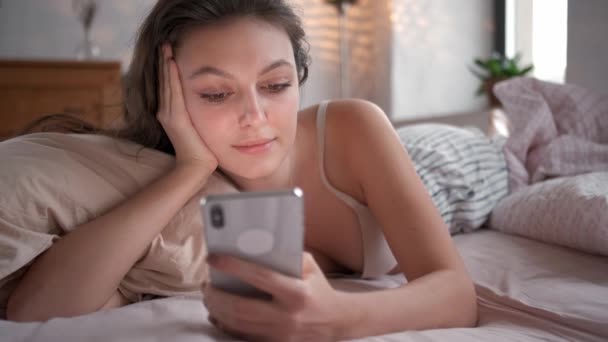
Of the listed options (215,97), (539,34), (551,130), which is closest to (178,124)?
(215,97)

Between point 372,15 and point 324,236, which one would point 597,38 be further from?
point 372,15

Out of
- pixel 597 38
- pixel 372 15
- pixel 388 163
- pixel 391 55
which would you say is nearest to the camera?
pixel 388 163

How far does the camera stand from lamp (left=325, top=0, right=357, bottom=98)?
4223 millimetres

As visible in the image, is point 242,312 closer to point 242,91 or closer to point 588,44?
point 242,91

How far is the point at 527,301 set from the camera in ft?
3.25

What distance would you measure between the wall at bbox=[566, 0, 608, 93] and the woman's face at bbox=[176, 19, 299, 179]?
1385 mm

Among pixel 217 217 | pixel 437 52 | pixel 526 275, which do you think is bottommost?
pixel 526 275

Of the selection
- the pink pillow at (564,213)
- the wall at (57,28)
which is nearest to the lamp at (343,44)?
the wall at (57,28)

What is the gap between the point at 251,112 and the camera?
3.33 ft

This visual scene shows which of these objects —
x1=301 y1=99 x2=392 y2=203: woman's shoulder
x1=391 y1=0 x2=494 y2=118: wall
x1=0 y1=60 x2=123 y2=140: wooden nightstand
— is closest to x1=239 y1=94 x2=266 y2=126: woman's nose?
x1=301 y1=99 x2=392 y2=203: woman's shoulder

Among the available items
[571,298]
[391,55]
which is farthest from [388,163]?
[391,55]

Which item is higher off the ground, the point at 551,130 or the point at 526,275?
the point at 551,130

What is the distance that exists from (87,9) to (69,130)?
2.89 meters

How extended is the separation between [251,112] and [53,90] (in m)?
2.66
